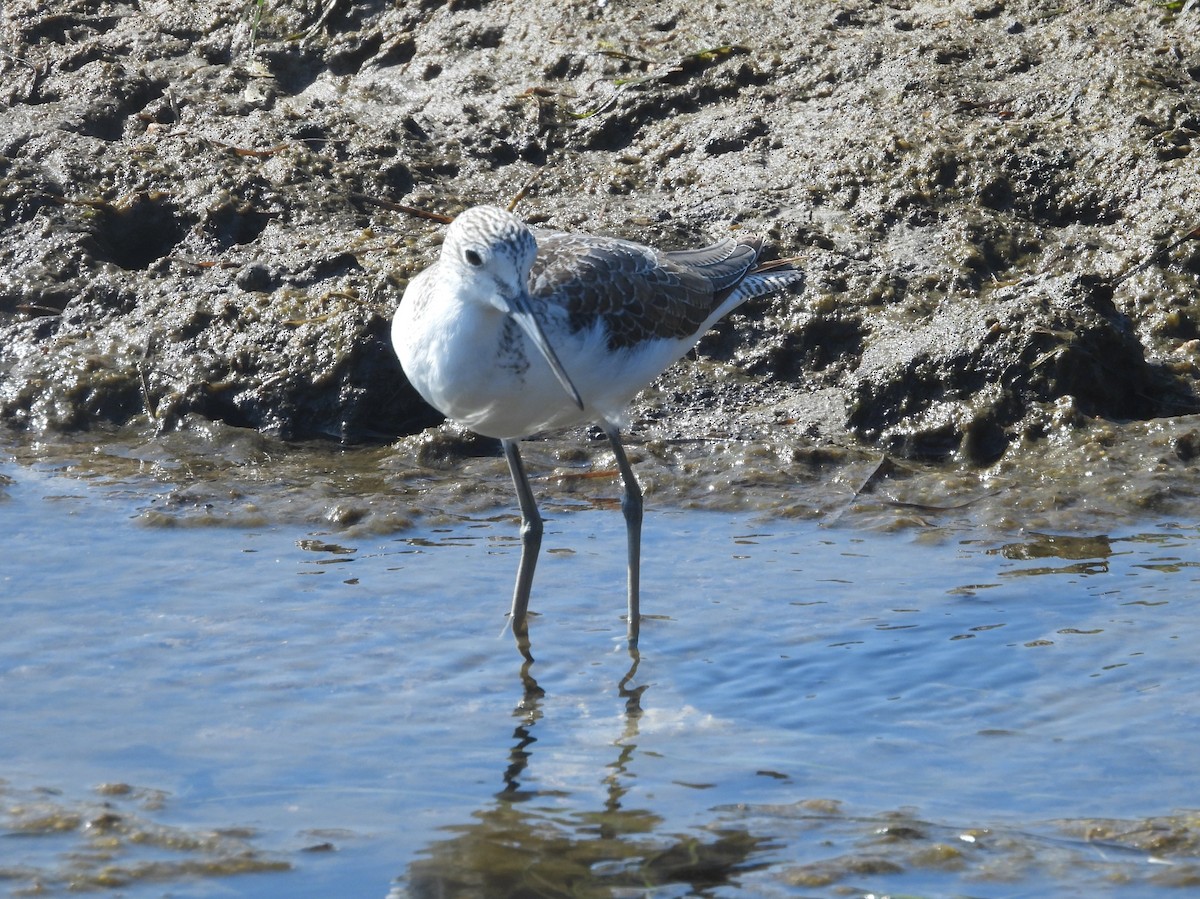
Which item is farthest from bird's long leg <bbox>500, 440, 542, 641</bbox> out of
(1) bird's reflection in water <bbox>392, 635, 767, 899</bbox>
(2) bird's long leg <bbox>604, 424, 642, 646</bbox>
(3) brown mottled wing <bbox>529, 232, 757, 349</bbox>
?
(1) bird's reflection in water <bbox>392, 635, 767, 899</bbox>

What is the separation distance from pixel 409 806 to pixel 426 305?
1.91 meters

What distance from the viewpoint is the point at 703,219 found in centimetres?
802

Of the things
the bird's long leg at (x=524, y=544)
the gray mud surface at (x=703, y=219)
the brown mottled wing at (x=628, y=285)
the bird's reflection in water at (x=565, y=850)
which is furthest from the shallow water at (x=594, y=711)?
the brown mottled wing at (x=628, y=285)

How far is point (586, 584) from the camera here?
6258 mm

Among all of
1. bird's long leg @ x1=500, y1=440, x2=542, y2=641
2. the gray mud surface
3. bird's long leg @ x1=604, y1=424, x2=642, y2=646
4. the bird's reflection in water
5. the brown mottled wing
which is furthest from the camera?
the gray mud surface

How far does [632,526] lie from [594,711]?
40.7 inches

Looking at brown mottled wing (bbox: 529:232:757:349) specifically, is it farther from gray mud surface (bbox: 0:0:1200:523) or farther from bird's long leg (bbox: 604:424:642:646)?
gray mud surface (bbox: 0:0:1200:523)

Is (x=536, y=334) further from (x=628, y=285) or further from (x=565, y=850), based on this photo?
(x=565, y=850)

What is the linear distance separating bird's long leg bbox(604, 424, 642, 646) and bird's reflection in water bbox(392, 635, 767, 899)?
116cm

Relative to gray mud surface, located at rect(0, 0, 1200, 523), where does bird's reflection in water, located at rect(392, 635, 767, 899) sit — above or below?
below

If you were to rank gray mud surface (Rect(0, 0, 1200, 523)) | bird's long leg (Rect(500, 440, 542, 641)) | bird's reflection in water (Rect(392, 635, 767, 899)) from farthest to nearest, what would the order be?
gray mud surface (Rect(0, 0, 1200, 523)), bird's long leg (Rect(500, 440, 542, 641)), bird's reflection in water (Rect(392, 635, 767, 899))

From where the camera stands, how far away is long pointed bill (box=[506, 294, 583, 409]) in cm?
514

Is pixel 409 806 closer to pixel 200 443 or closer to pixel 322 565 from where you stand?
pixel 322 565

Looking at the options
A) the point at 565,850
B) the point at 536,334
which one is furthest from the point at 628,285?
the point at 565,850
